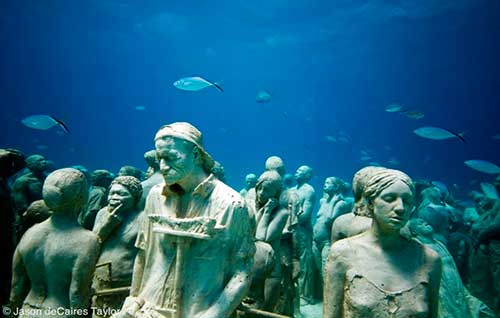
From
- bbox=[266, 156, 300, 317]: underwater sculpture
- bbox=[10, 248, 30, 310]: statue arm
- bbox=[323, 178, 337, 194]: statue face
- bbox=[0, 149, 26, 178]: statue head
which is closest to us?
bbox=[10, 248, 30, 310]: statue arm

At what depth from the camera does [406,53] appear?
53188 millimetres

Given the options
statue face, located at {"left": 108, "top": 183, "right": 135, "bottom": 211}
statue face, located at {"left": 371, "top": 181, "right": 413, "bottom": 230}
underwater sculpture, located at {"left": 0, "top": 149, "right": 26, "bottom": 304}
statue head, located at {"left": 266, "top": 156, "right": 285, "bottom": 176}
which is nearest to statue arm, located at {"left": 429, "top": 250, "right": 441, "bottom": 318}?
statue face, located at {"left": 371, "top": 181, "right": 413, "bottom": 230}

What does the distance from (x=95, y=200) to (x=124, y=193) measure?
2789mm

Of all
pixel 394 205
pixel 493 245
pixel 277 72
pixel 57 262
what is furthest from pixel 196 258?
pixel 277 72

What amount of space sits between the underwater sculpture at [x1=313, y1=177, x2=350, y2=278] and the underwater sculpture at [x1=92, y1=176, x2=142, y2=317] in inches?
214

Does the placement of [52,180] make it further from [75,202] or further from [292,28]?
[292,28]

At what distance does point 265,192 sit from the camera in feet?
16.3

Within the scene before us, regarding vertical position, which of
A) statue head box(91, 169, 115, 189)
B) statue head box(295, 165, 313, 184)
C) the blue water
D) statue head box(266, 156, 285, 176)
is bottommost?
statue head box(91, 169, 115, 189)

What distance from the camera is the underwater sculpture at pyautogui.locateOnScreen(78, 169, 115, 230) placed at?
5.65 meters

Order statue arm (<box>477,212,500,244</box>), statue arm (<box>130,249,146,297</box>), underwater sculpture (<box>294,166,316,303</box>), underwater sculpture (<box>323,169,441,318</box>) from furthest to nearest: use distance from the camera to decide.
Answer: underwater sculpture (<box>294,166,316,303</box>), statue arm (<box>477,212,500,244</box>), statue arm (<box>130,249,146,297</box>), underwater sculpture (<box>323,169,441,318</box>)

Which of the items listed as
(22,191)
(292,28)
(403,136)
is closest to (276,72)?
(403,136)

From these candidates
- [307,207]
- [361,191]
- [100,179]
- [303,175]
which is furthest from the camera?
[303,175]

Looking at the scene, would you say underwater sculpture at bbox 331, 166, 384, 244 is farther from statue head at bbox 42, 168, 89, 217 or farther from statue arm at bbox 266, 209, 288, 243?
statue head at bbox 42, 168, 89, 217

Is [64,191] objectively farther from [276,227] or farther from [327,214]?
[327,214]
